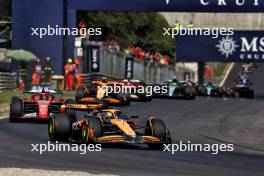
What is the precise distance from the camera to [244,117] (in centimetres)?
2819

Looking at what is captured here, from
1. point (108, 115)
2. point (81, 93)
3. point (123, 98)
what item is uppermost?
point (81, 93)

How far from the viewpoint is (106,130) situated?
54.6 ft

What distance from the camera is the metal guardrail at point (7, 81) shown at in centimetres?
3733

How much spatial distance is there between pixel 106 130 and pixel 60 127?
98cm

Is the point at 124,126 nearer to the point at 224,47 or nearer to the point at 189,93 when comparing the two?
the point at 189,93

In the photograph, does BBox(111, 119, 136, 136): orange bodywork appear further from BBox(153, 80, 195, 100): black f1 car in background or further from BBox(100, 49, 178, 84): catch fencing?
BBox(100, 49, 178, 84): catch fencing

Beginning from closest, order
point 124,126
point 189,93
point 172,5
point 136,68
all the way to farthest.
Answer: point 124,126 < point 172,5 < point 189,93 < point 136,68

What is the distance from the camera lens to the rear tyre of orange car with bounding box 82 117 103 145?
631 inches

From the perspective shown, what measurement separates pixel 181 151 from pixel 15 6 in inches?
967

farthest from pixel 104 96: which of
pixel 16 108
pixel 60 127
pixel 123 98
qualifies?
pixel 60 127

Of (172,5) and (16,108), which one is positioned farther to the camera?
(172,5)

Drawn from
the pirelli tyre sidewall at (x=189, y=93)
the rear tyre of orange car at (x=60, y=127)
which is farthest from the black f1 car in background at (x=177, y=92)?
the rear tyre of orange car at (x=60, y=127)

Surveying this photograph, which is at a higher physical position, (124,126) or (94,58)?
(94,58)

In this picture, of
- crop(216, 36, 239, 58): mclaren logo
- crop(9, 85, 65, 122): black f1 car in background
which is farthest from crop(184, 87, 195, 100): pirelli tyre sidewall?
crop(9, 85, 65, 122): black f1 car in background
